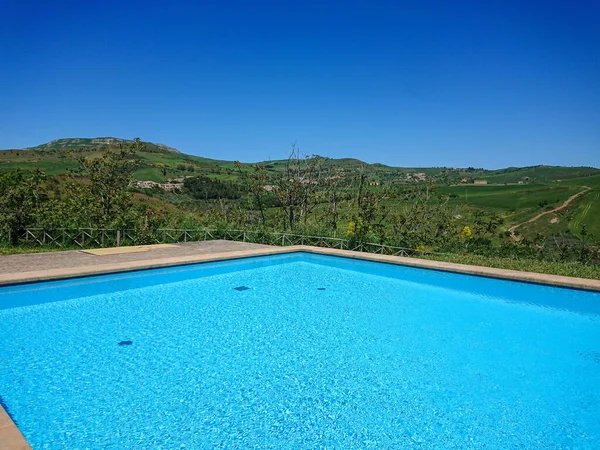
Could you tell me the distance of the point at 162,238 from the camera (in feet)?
40.1

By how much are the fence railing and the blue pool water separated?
3040 mm

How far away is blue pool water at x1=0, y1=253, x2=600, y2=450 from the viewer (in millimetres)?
3508

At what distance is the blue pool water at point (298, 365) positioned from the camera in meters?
3.51

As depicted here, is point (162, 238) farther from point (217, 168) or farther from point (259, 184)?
point (217, 168)

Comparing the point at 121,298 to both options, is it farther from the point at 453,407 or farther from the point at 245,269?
the point at 453,407

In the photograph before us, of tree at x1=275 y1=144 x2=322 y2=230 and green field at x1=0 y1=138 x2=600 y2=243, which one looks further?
green field at x1=0 y1=138 x2=600 y2=243

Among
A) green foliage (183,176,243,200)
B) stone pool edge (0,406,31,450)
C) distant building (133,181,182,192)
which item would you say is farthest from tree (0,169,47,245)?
distant building (133,181,182,192)

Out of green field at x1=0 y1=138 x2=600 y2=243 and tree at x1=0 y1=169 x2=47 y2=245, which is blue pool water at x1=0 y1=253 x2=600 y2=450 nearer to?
tree at x1=0 y1=169 x2=47 y2=245

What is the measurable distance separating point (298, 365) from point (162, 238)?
27.9ft

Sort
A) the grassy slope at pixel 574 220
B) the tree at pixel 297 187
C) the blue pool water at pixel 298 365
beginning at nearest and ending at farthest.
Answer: the blue pool water at pixel 298 365 → the tree at pixel 297 187 → the grassy slope at pixel 574 220

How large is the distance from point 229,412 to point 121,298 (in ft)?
14.3

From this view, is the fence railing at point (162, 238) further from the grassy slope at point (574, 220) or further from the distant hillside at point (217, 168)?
the grassy slope at point (574, 220)

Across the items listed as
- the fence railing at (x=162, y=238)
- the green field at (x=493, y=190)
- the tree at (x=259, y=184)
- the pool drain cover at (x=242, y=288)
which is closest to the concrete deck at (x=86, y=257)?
the fence railing at (x=162, y=238)

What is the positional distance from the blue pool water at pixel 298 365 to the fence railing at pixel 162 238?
304 centimetres
